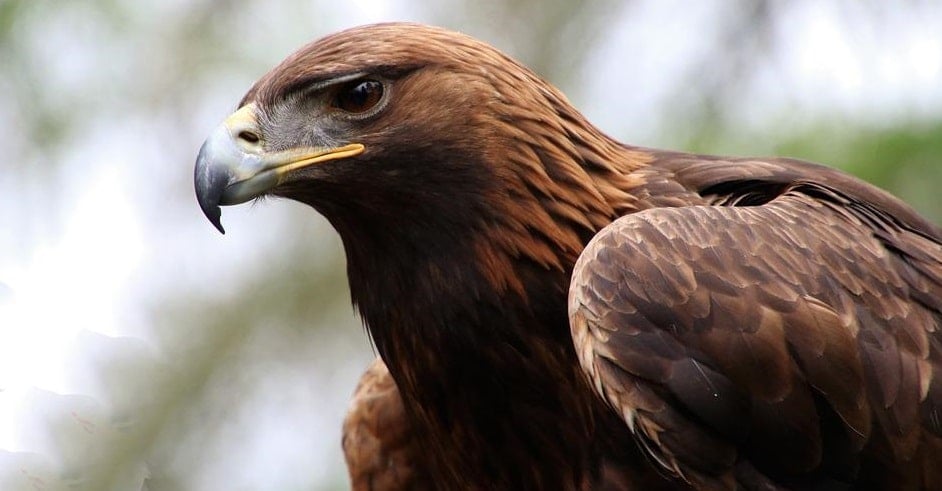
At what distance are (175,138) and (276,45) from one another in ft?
2.39

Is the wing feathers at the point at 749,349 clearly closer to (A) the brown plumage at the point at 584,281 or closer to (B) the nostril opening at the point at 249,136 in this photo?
(A) the brown plumage at the point at 584,281

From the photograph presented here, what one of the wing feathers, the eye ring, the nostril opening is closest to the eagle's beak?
the nostril opening

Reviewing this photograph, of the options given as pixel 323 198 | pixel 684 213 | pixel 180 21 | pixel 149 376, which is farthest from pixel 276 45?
pixel 684 213

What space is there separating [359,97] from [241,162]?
0.42m

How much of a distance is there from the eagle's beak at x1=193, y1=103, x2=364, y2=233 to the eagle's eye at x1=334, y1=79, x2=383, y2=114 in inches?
4.8

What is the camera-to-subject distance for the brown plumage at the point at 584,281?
4.32 m

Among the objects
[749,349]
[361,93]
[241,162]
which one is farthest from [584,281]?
[241,162]

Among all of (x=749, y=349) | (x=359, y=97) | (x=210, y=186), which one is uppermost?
(x=359, y=97)

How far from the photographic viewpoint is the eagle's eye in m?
4.71

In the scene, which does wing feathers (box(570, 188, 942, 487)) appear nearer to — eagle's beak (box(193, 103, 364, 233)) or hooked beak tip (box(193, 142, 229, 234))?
eagle's beak (box(193, 103, 364, 233))

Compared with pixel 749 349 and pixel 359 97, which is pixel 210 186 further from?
pixel 749 349

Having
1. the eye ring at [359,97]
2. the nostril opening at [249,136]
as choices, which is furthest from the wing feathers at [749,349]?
the nostril opening at [249,136]

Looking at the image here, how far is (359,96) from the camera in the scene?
4723mm

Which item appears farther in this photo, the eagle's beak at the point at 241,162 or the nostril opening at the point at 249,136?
the nostril opening at the point at 249,136
